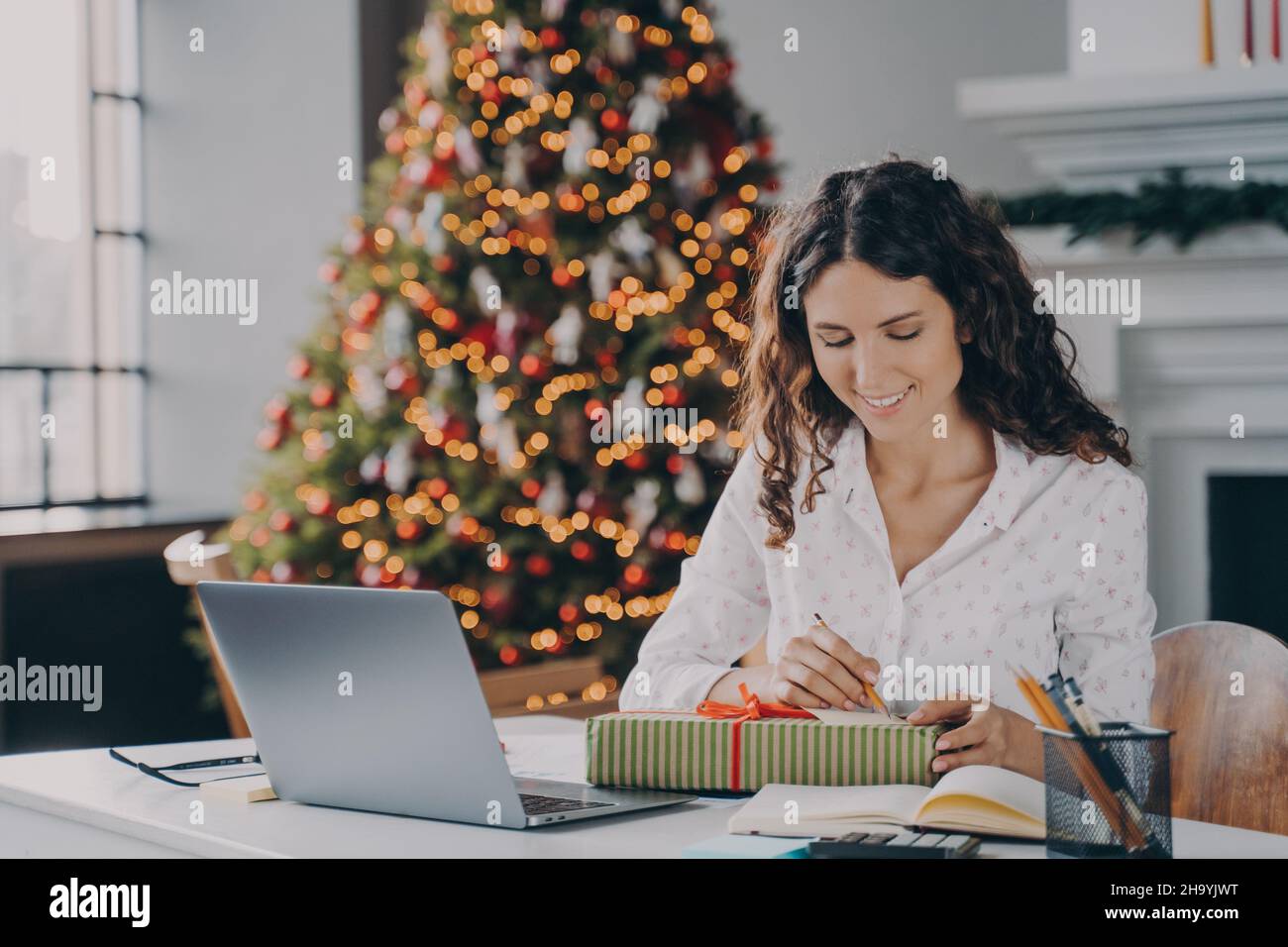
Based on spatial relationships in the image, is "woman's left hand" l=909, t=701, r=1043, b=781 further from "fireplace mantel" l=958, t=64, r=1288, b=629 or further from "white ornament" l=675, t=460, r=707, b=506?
"white ornament" l=675, t=460, r=707, b=506

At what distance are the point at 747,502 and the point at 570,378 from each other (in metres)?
1.33

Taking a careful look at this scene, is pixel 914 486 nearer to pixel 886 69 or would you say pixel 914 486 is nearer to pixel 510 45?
pixel 510 45

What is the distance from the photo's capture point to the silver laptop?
110 cm

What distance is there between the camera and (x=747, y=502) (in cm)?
178

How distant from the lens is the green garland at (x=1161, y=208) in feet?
8.73

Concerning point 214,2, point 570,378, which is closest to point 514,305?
point 570,378

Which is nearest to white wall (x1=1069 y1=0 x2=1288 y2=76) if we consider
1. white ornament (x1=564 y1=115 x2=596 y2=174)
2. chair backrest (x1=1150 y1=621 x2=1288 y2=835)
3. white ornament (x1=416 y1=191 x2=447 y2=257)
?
white ornament (x1=564 y1=115 x2=596 y2=174)

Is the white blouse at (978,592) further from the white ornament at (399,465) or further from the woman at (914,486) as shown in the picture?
the white ornament at (399,465)

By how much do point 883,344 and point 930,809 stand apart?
2.08 ft

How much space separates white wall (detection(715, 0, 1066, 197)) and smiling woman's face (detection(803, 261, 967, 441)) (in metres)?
1.78

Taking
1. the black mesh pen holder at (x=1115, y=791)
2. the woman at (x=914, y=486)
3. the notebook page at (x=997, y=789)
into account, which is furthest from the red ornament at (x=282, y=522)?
the black mesh pen holder at (x=1115, y=791)

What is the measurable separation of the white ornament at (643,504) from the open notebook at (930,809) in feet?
6.20

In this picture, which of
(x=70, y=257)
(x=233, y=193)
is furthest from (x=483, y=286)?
(x=70, y=257)

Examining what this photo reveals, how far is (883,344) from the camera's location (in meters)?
1.55
